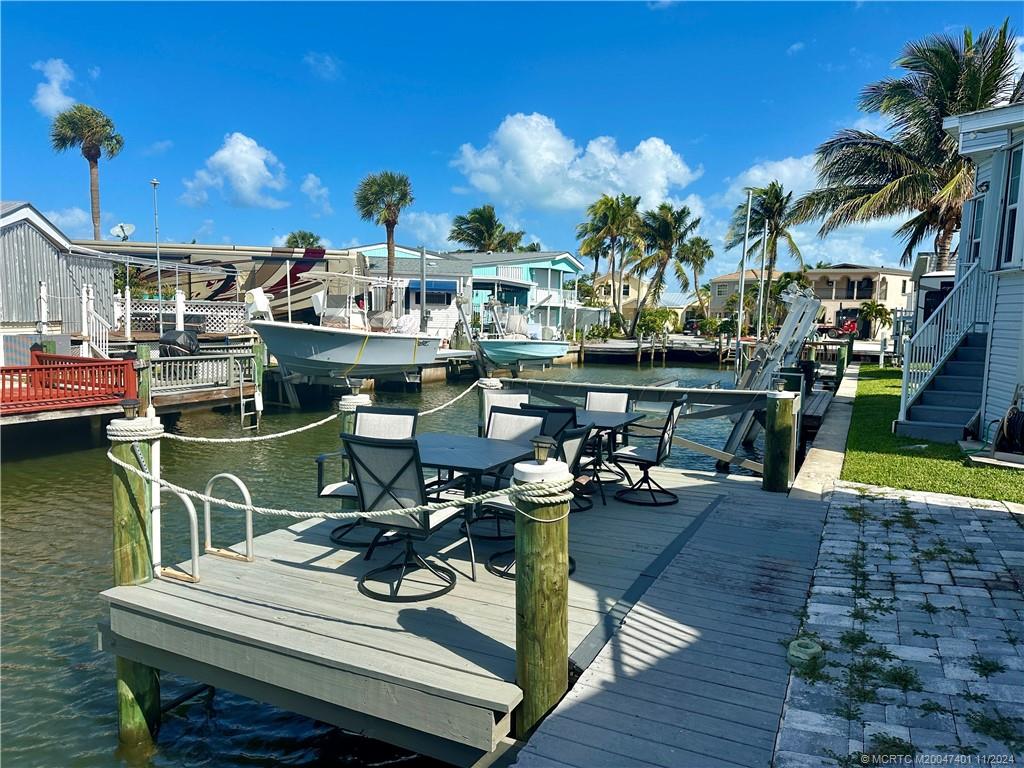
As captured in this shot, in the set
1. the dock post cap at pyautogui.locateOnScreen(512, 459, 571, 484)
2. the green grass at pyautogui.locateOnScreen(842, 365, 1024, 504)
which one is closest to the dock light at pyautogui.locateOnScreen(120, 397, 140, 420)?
→ the dock post cap at pyautogui.locateOnScreen(512, 459, 571, 484)

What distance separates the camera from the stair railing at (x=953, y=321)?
11.7m

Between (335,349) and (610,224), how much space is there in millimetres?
37107

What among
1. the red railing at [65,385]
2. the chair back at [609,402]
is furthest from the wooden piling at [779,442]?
the red railing at [65,385]

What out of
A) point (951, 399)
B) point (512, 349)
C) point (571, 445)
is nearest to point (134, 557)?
point (571, 445)

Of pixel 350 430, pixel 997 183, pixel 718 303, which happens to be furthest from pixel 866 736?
pixel 718 303

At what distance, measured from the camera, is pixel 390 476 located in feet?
14.4

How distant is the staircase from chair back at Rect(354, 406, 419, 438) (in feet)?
28.2

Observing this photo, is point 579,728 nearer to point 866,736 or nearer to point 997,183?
point 866,736

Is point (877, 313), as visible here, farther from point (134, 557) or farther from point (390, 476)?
point (134, 557)

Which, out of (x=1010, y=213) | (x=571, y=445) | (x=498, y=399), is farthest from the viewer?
(x=1010, y=213)

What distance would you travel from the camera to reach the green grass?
740 cm

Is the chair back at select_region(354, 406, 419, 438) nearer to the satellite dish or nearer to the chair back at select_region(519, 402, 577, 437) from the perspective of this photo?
the chair back at select_region(519, 402, 577, 437)

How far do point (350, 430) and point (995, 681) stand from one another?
501 centimetres

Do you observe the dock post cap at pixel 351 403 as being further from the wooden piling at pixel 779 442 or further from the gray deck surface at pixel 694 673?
the wooden piling at pixel 779 442
